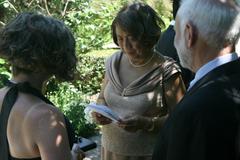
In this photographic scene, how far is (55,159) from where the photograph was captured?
7.00 ft

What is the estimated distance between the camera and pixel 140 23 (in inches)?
119

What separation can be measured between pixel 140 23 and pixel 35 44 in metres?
1.01

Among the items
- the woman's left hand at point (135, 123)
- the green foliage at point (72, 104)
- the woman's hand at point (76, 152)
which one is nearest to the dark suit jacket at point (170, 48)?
the woman's left hand at point (135, 123)

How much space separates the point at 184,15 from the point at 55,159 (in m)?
0.89

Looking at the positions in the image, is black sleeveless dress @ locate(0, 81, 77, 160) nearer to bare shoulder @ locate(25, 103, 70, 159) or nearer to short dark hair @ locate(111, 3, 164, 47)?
bare shoulder @ locate(25, 103, 70, 159)

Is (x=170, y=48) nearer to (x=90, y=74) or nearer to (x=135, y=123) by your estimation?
(x=135, y=123)

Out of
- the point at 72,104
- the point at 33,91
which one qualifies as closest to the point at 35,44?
the point at 33,91

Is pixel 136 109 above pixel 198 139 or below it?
below

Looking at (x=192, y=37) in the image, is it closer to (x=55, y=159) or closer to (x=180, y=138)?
(x=180, y=138)

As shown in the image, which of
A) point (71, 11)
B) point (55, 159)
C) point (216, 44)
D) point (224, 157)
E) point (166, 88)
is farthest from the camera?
point (71, 11)

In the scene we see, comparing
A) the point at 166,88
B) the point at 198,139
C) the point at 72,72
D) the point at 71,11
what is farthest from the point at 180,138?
the point at 71,11

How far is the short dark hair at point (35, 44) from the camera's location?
2.18 metres

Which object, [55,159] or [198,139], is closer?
[198,139]

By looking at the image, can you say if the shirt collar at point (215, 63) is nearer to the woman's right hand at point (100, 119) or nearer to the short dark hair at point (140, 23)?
the short dark hair at point (140, 23)
